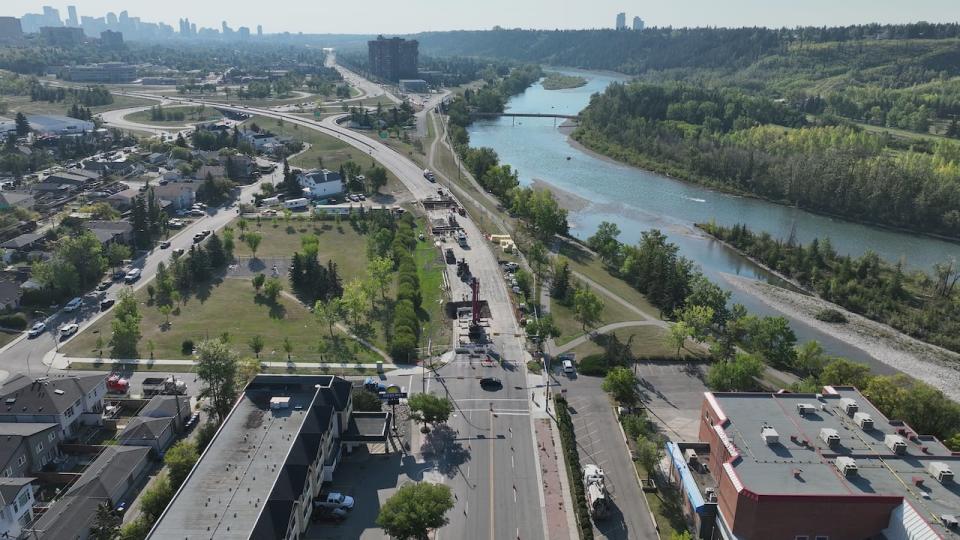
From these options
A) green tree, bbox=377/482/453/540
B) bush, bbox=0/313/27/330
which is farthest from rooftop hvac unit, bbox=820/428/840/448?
bush, bbox=0/313/27/330

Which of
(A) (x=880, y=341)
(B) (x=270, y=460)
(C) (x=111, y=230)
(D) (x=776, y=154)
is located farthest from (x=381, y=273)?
(D) (x=776, y=154)

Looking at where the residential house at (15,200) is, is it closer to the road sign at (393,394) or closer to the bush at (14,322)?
the bush at (14,322)

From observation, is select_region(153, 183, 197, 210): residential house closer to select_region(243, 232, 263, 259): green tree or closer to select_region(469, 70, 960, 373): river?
select_region(243, 232, 263, 259): green tree

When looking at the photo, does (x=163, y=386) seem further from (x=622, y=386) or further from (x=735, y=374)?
(x=735, y=374)

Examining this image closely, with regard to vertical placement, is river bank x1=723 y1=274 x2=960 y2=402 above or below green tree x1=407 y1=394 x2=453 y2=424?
below

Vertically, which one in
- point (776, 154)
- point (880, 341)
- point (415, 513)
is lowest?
point (880, 341)

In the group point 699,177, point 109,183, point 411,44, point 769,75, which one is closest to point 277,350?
point 109,183
